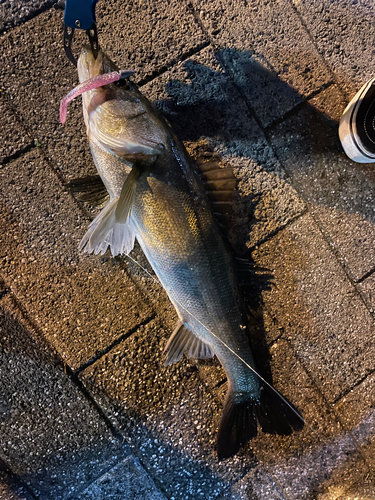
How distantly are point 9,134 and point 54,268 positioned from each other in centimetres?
122

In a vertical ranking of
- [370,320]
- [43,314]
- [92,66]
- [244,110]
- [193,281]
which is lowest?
[370,320]

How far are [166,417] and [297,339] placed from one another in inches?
52.4

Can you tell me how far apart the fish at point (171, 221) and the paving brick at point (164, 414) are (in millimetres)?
246

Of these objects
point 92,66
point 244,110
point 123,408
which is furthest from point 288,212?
point 123,408

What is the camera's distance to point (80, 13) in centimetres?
220

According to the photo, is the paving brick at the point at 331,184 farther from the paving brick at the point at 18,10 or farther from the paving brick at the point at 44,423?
the paving brick at the point at 44,423

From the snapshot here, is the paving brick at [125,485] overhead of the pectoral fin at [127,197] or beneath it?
beneath

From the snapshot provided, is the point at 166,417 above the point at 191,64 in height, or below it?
below

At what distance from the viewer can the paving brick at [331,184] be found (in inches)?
116

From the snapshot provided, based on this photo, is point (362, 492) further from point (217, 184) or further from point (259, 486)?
point (217, 184)

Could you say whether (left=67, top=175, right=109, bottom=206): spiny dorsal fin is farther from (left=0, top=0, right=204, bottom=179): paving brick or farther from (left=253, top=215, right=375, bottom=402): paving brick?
(left=253, top=215, right=375, bottom=402): paving brick

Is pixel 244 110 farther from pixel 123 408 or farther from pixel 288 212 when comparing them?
pixel 123 408

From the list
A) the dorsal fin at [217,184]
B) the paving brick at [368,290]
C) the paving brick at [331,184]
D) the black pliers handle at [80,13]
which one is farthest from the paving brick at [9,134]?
the paving brick at [368,290]

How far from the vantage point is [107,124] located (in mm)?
2350
